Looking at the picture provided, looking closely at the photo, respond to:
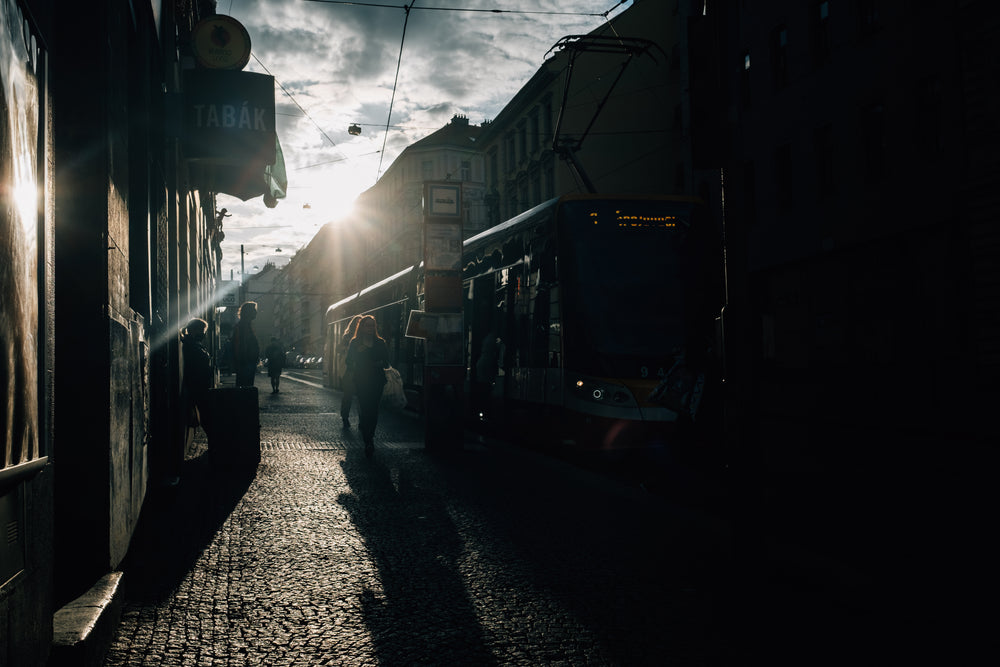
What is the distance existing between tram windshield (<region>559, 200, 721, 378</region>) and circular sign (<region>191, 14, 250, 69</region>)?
489 centimetres

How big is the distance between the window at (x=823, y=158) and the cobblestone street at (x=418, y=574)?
16623 mm

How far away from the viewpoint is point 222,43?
40.7 feet

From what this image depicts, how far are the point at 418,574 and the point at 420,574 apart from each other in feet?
0.04

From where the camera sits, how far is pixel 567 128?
42344 mm

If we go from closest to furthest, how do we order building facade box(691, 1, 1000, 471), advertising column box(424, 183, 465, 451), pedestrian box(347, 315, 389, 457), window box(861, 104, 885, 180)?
1. pedestrian box(347, 315, 389, 457)
2. advertising column box(424, 183, 465, 451)
3. building facade box(691, 1, 1000, 471)
4. window box(861, 104, 885, 180)

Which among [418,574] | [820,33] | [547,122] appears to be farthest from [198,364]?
[547,122]

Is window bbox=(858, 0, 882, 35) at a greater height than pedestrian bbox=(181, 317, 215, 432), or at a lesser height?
greater

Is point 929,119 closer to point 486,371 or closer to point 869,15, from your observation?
point 869,15

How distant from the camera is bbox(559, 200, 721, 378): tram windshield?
10.2 metres

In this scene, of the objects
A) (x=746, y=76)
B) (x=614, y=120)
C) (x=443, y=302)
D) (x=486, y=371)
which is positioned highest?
(x=614, y=120)

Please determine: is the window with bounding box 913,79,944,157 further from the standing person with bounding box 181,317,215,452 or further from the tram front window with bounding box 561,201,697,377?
the standing person with bounding box 181,317,215,452

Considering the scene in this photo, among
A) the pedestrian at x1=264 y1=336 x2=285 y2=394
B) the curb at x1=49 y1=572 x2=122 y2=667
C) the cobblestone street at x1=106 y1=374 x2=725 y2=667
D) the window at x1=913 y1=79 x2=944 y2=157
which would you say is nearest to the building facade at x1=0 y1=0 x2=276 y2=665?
the curb at x1=49 y1=572 x2=122 y2=667

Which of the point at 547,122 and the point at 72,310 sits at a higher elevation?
the point at 547,122

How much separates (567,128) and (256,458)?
34519 millimetres
